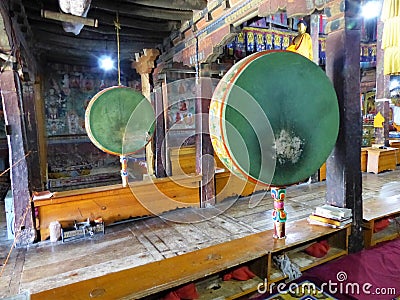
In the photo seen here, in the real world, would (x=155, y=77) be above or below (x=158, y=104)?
above

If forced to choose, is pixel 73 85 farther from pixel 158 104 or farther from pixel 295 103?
pixel 295 103

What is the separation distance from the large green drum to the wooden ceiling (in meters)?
2.54

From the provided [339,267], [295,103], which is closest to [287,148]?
[295,103]

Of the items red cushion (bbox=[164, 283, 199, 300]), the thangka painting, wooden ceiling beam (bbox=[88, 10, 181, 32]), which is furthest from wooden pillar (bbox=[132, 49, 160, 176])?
red cushion (bbox=[164, 283, 199, 300])

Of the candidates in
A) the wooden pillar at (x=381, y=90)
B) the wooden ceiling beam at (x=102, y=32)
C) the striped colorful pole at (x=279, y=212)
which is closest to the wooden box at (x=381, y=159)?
the wooden pillar at (x=381, y=90)

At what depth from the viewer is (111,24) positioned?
4320mm

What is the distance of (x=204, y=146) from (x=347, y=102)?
278 cm

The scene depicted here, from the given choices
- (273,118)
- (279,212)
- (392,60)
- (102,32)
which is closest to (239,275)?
(279,212)

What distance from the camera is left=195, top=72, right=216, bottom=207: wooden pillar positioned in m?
4.74

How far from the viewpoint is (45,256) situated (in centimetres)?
326

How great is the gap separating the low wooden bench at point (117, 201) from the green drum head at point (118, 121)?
846 mm

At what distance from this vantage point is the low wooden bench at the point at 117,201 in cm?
379

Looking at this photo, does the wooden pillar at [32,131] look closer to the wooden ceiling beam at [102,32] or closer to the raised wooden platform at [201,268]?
the wooden ceiling beam at [102,32]

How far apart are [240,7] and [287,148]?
82.0 inches
